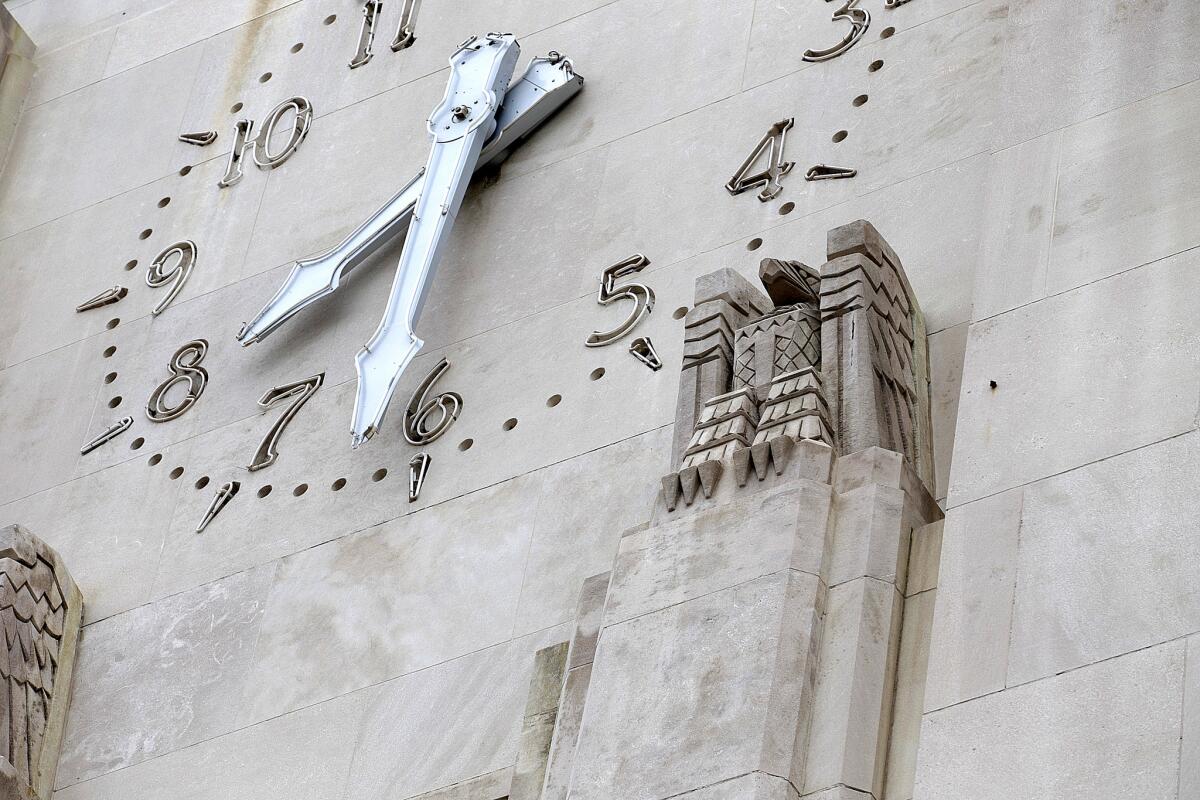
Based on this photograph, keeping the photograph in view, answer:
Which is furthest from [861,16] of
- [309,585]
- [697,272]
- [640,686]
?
[640,686]

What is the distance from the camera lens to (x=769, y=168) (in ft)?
31.8

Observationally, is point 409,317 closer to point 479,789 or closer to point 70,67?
point 479,789

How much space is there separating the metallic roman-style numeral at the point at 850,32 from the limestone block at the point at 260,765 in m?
3.53

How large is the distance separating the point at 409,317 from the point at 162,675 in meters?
1.82

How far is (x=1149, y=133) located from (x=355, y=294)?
13.8 feet

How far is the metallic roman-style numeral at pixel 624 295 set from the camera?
9414mm

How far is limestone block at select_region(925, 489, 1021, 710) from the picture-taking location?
6426 millimetres

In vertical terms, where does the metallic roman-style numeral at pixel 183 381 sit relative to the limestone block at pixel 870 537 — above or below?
above

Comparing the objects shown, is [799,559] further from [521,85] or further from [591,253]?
[521,85]

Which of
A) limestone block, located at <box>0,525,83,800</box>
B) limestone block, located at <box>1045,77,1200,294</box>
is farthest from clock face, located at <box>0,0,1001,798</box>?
limestone block, located at <box>1045,77,1200,294</box>

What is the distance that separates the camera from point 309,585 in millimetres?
9320

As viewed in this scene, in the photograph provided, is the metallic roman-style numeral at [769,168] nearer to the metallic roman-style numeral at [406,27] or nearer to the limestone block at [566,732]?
the metallic roman-style numeral at [406,27]

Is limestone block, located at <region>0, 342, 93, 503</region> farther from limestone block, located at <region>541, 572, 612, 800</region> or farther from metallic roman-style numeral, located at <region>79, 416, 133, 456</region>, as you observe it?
limestone block, located at <region>541, 572, 612, 800</region>

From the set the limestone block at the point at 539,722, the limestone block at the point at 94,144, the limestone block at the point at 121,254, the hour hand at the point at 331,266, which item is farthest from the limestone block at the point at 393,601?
the limestone block at the point at 94,144
